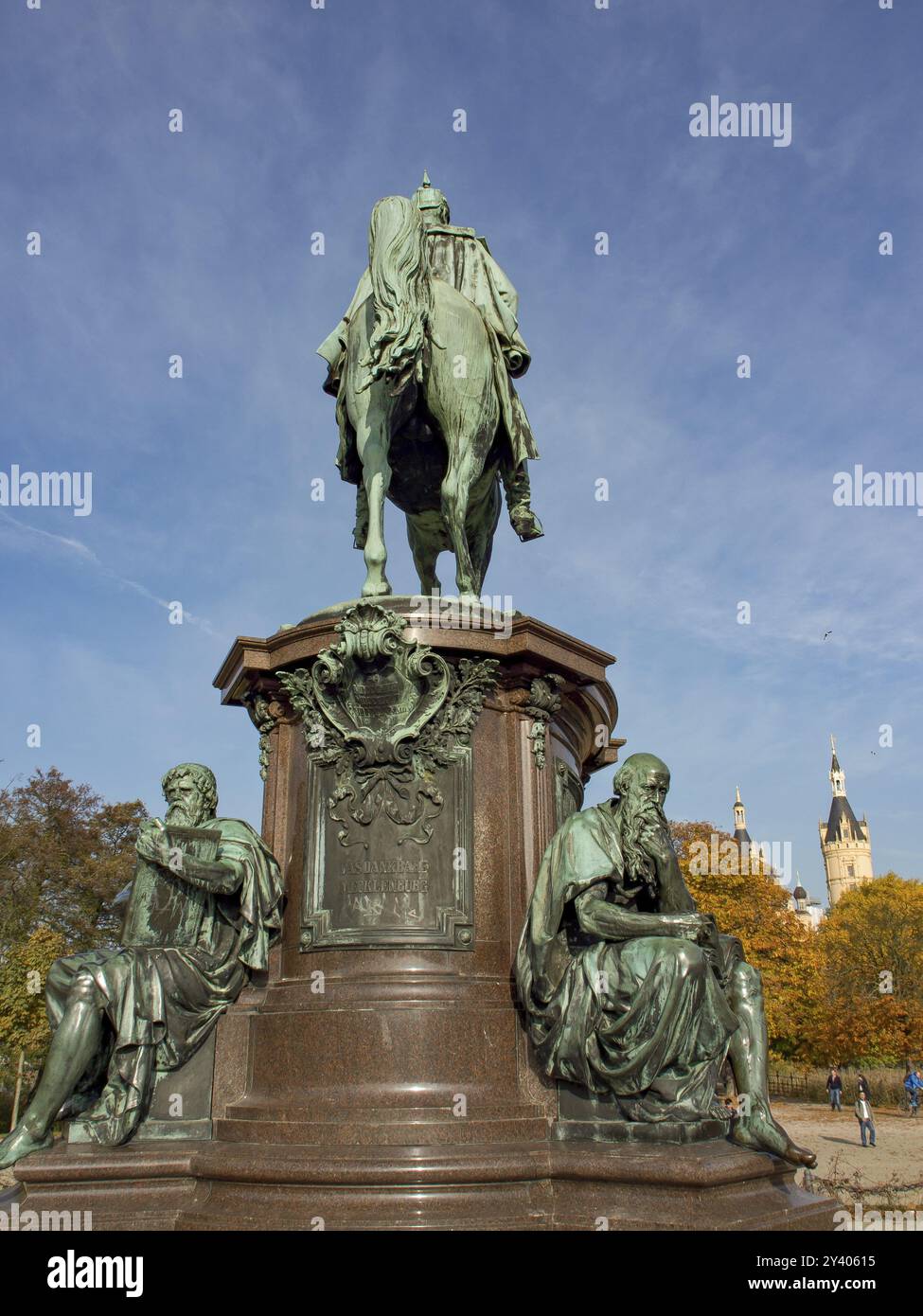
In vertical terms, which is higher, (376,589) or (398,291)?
(398,291)

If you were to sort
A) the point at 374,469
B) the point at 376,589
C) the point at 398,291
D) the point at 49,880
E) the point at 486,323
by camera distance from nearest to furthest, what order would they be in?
the point at 376,589 → the point at 398,291 → the point at 374,469 → the point at 486,323 → the point at 49,880

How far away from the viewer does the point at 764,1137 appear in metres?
5.82

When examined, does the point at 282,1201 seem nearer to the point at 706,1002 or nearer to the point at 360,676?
the point at 706,1002

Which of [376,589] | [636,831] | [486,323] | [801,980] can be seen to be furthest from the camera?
[801,980]

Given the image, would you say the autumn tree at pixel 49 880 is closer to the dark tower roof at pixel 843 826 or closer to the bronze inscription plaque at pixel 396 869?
the bronze inscription plaque at pixel 396 869

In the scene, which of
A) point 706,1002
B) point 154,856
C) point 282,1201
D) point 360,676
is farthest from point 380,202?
point 282,1201

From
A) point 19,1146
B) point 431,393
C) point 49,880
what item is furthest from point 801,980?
point 19,1146

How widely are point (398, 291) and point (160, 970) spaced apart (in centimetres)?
466

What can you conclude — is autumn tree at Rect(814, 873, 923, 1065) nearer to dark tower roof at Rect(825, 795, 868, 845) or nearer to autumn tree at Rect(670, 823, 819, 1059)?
autumn tree at Rect(670, 823, 819, 1059)

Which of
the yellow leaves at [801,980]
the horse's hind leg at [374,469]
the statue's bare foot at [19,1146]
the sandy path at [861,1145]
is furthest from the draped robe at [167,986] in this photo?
the yellow leaves at [801,980]

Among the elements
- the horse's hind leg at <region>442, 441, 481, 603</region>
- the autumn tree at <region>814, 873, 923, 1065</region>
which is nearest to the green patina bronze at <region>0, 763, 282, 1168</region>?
the horse's hind leg at <region>442, 441, 481, 603</region>

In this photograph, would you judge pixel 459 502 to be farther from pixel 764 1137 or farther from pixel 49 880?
pixel 49 880

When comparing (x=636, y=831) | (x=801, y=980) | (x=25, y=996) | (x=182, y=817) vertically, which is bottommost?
(x=801, y=980)
